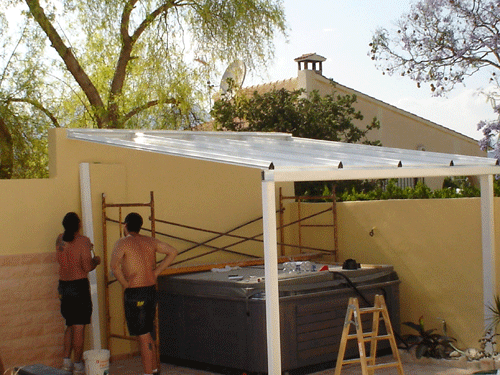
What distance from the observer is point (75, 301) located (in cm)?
732

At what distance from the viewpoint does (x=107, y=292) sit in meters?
8.01

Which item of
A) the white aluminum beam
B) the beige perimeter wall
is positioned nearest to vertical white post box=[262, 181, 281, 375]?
the white aluminum beam

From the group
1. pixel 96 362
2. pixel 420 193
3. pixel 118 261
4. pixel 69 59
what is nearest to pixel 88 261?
pixel 118 261

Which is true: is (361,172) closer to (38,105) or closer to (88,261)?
(88,261)

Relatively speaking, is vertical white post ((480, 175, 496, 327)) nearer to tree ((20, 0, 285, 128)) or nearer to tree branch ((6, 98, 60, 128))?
tree ((20, 0, 285, 128))

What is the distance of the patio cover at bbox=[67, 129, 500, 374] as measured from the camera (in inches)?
220

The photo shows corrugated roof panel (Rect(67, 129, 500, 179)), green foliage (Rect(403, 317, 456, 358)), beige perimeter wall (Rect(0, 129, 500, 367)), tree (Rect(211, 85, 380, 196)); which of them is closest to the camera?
corrugated roof panel (Rect(67, 129, 500, 179))

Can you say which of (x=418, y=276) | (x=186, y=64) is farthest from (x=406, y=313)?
(x=186, y=64)

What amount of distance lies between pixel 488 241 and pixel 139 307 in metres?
3.80

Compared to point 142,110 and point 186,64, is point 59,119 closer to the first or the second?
point 142,110

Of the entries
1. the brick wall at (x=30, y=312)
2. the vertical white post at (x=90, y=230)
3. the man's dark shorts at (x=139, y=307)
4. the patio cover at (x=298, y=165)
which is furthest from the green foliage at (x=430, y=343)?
the brick wall at (x=30, y=312)

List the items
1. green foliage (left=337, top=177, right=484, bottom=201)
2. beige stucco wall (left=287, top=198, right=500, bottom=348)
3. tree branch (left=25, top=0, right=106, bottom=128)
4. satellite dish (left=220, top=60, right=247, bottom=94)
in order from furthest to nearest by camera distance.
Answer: satellite dish (left=220, top=60, right=247, bottom=94) → tree branch (left=25, top=0, right=106, bottom=128) → green foliage (left=337, top=177, right=484, bottom=201) → beige stucco wall (left=287, top=198, right=500, bottom=348)

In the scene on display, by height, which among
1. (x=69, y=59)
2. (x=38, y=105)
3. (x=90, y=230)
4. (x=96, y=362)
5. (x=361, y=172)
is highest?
(x=69, y=59)

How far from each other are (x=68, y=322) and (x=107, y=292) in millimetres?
717
